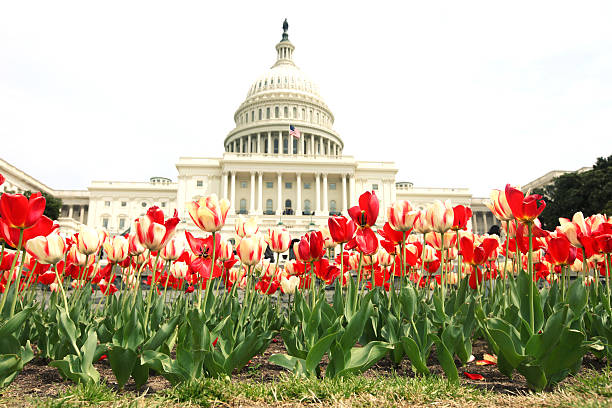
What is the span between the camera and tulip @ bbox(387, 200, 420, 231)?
11.6ft

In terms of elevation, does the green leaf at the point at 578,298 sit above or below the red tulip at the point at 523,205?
below

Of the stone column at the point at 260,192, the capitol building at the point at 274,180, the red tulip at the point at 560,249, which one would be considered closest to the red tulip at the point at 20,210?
the red tulip at the point at 560,249

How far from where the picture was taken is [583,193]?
36750 mm

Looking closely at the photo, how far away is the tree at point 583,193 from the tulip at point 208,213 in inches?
1457

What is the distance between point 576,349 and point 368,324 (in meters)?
1.77

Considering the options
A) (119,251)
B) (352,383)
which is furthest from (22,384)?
(352,383)

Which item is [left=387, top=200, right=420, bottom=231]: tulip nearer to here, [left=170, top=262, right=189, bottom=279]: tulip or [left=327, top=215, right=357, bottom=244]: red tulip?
[left=327, top=215, right=357, bottom=244]: red tulip

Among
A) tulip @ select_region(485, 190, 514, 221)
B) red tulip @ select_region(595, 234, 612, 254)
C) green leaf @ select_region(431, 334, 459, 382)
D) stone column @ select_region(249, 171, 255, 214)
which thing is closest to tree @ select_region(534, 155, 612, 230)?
red tulip @ select_region(595, 234, 612, 254)

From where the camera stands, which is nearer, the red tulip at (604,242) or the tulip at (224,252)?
the red tulip at (604,242)

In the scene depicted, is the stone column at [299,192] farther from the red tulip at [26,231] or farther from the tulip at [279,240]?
the red tulip at [26,231]

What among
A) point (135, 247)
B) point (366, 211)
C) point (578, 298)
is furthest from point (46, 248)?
point (578, 298)

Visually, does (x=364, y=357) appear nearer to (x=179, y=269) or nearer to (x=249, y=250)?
(x=249, y=250)

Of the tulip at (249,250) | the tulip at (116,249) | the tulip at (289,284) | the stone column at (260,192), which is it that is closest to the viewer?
the tulip at (249,250)

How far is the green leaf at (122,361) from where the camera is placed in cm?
286
